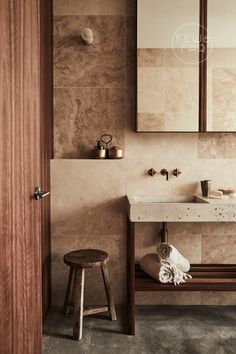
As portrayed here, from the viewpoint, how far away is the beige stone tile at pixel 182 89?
2.85 meters

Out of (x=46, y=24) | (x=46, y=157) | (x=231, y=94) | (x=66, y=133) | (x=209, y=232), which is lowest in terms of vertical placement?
(x=209, y=232)

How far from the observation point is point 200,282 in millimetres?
2502

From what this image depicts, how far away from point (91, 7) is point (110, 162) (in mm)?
1250

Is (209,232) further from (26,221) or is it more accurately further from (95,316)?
(26,221)

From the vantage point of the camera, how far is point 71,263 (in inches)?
96.3

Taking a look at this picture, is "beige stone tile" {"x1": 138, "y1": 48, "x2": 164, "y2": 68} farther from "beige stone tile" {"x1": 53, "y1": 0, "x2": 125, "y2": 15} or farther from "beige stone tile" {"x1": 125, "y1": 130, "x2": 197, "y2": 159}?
"beige stone tile" {"x1": 125, "y1": 130, "x2": 197, "y2": 159}

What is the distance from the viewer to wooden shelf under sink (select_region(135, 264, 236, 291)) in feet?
8.11

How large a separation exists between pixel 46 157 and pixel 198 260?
1.47 m

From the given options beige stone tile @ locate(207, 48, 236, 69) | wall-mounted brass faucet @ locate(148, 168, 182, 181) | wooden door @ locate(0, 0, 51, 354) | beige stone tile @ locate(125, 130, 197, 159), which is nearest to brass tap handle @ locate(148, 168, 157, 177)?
wall-mounted brass faucet @ locate(148, 168, 182, 181)

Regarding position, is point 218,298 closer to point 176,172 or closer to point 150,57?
point 176,172

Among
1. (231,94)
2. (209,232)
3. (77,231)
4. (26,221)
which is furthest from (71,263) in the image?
→ (231,94)

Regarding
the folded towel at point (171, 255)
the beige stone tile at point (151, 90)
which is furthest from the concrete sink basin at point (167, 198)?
the beige stone tile at point (151, 90)

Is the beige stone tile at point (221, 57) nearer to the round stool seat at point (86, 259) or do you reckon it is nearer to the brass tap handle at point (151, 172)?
the brass tap handle at point (151, 172)

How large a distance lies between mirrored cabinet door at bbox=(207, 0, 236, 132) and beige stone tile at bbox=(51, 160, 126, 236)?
0.83 metres
